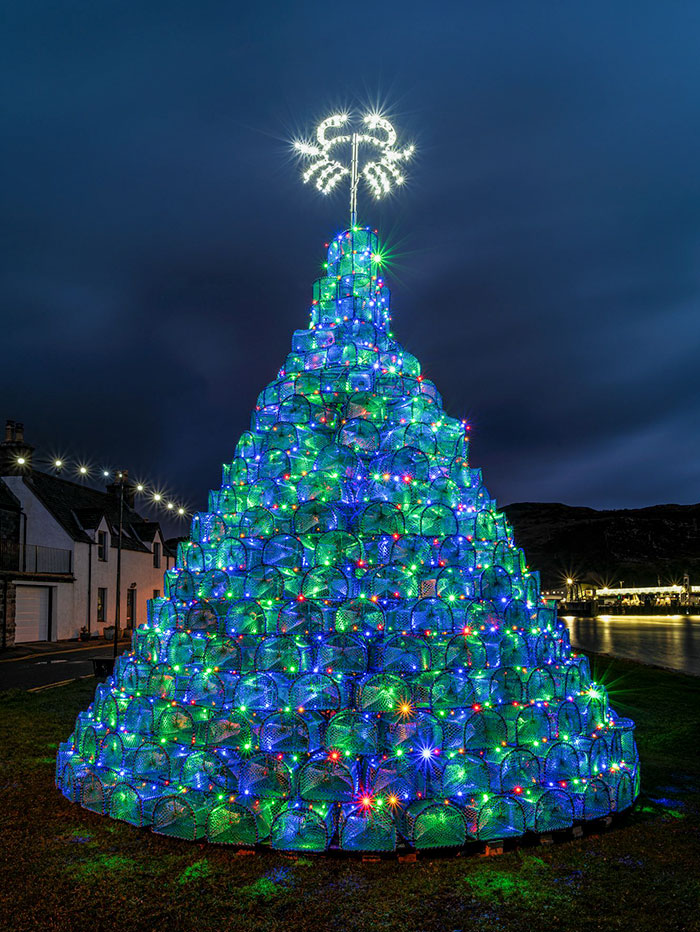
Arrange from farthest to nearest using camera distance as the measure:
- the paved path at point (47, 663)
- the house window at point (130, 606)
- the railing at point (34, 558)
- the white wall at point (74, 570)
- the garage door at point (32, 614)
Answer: the house window at point (130, 606), the white wall at point (74, 570), the railing at point (34, 558), the garage door at point (32, 614), the paved path at point (47, 663)

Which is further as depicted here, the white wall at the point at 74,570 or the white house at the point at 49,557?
the white wall at the point at 74,570

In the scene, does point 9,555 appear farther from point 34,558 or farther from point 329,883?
point 329,883

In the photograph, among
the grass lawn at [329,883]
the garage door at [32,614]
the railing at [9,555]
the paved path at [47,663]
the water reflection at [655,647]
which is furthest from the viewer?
the railing at [9,555]

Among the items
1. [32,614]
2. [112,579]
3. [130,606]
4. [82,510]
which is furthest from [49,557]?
[130,606]

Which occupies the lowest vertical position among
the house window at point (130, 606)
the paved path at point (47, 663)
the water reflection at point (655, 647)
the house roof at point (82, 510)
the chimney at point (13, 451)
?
the water reflection at point (655, 647)

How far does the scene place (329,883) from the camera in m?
4.70

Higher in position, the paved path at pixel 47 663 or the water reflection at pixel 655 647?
the paved path at pixel 47 663

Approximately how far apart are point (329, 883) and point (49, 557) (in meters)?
29.3

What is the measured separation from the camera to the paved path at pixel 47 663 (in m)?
16.8

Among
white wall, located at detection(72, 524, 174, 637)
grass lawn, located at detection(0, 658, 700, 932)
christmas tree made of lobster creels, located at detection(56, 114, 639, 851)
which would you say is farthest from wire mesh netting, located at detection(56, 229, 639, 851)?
white wall, located at detection(72, 524, 174, 637)

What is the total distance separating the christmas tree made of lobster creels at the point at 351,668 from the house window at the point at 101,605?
28.5 metres

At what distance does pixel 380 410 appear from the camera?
757 cm

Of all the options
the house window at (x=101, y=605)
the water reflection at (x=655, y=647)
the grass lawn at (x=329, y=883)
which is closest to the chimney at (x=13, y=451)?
the house window at (x=101, y=605)

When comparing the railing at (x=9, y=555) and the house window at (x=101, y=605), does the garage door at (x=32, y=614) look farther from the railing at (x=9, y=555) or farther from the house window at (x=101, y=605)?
the house window at (x=101, y=605)
